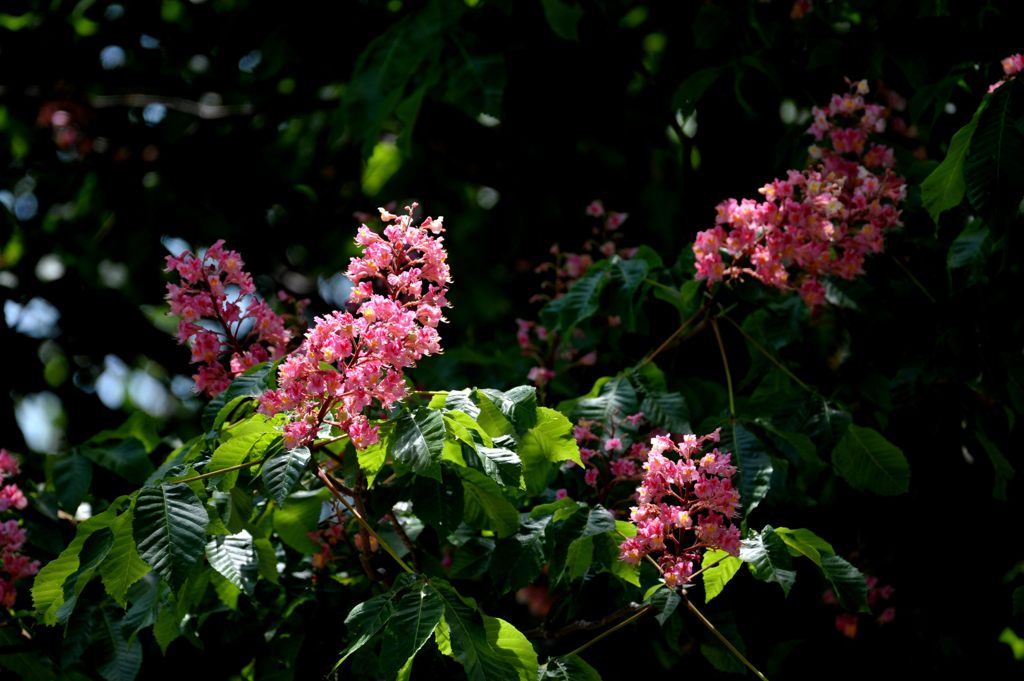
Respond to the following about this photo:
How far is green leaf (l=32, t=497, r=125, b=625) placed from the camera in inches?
80.7

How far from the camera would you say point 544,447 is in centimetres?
224

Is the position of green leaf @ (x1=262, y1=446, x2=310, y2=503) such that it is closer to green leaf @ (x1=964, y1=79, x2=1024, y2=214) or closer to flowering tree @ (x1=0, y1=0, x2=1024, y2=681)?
flowering tree @ (x1=0, y1=0, x2=1024, y2=681)

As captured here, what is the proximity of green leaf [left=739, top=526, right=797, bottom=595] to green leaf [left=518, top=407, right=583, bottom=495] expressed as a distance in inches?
13.7

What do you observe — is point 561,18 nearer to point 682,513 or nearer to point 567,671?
point 682,513

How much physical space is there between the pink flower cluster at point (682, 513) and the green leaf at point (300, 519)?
0.71m

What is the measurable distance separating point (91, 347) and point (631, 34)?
92.6 inches

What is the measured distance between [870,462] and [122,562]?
1.60 m

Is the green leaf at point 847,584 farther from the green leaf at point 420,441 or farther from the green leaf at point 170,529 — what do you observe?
the green leaf at point 170,529

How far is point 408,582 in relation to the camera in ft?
6.73

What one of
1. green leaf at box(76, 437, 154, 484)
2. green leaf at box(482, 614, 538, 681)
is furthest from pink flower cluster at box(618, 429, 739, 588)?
green leaf at box(76, 437, 154, 484)

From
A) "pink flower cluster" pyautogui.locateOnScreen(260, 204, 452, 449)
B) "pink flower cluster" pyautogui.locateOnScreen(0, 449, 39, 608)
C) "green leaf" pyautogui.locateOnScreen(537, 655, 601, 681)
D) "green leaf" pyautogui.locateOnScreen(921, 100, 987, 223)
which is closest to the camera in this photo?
"pink flower cluster" pyautogui.locateOnScreen(260, 204, 452, 449)

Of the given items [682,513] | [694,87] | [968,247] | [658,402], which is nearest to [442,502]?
[682,513]

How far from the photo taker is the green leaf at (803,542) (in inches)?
81.4

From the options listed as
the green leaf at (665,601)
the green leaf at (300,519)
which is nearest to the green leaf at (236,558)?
the green leaf at (300,519)
